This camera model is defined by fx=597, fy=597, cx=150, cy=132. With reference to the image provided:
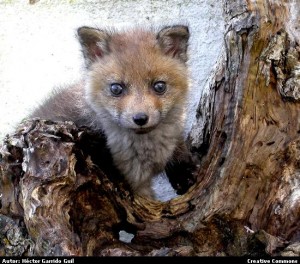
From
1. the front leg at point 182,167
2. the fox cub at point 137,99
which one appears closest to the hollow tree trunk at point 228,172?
the fox cub at point 137,99

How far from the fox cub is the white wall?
2.44 ft

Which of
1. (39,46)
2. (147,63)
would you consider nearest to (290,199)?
(147,63)

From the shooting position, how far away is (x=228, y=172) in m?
2.73

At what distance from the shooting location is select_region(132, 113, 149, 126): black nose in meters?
2.78

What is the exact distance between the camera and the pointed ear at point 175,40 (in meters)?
3.12

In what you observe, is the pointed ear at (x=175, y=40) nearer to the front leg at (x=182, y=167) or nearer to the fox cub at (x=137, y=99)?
the fox cub at (x=137, y=99)

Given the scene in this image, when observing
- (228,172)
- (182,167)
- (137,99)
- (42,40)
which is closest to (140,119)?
(137,99)

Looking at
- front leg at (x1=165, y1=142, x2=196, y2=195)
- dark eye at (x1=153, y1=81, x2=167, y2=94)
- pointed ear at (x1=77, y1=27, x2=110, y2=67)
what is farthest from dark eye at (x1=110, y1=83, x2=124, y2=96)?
front leg at (x1=165, y1=142, x2=196, y2=195)

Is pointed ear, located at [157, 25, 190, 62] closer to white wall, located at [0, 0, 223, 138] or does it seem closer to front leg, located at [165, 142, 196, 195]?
front leg, located at [165, 142, 196, 195]

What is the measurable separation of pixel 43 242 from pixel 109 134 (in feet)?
2.93

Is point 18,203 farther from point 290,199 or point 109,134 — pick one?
point 290,199

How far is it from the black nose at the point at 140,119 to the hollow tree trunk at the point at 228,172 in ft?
0.94

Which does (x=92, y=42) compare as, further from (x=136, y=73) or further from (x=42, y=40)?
(x=42, y=40)

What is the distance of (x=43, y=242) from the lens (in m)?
2.35
